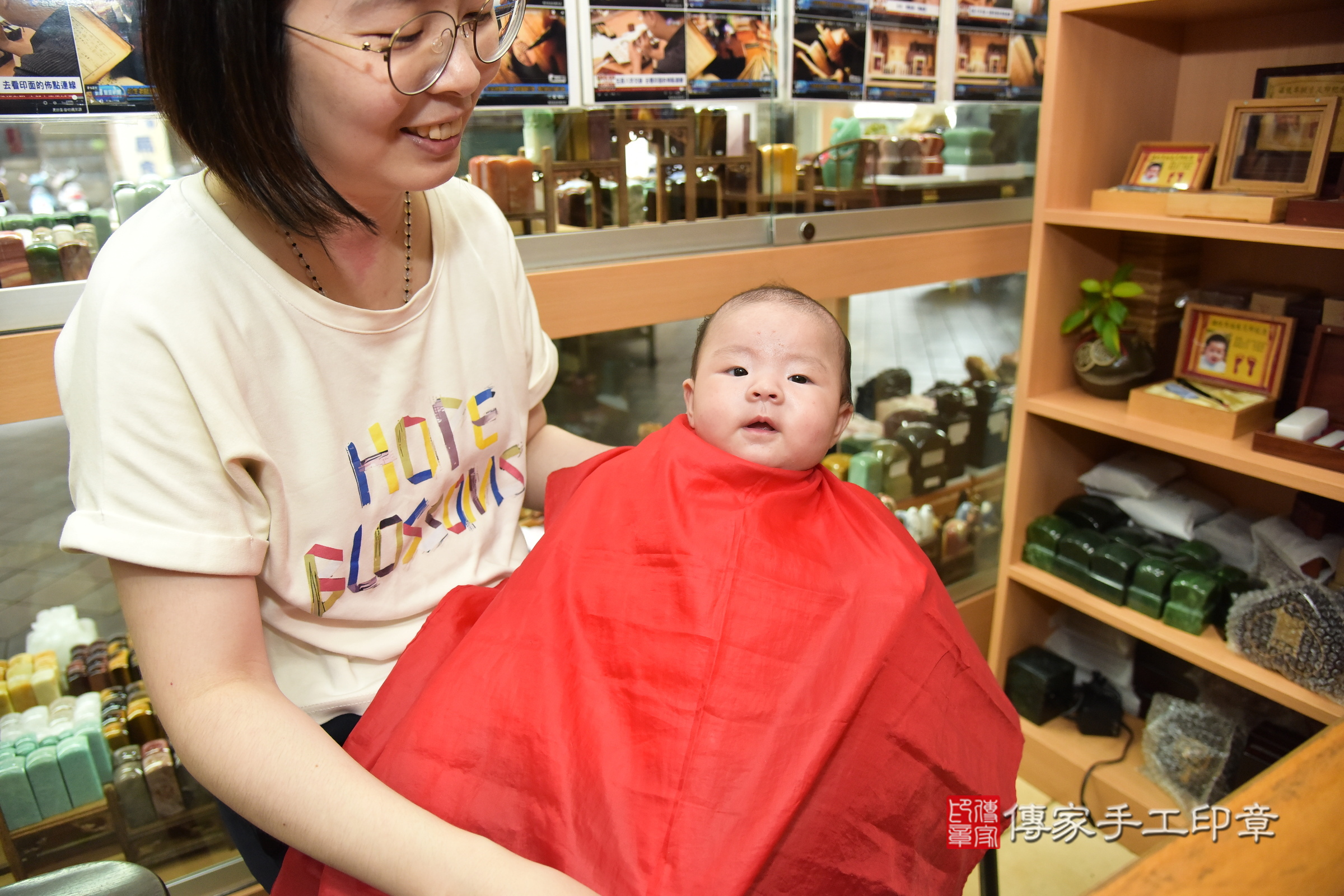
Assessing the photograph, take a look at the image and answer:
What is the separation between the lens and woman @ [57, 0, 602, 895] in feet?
2.52

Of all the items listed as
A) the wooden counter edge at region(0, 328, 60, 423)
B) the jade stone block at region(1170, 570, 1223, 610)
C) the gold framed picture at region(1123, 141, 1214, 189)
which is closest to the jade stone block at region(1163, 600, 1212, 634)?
the jade stone block at region(1170, 570, 1223, 610)

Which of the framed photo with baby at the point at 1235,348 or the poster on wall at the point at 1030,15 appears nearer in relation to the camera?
the framed photo with baby at the point at 1235,348

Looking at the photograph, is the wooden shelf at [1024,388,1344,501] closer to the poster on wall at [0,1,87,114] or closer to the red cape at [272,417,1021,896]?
the red cape at [272,417,1021,896]

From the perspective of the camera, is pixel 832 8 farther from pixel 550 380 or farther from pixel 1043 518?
pixel 1043 518

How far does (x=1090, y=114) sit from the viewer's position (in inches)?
73.5

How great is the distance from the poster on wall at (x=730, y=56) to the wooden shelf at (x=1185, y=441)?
3.22 feet

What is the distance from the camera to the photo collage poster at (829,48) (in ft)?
5.90

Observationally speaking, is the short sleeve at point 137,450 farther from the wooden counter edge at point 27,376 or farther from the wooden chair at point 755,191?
the wooden chair at point 755,191

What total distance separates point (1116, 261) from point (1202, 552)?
0.73 meters

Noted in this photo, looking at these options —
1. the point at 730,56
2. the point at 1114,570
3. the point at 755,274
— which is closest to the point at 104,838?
the point at 755,274

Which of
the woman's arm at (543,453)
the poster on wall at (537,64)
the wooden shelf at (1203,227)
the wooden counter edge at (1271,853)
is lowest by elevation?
the wooden counter edge at (1271,853)

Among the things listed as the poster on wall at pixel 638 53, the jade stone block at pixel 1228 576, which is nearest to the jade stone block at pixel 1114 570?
the jade stone block at pixel 1228 576

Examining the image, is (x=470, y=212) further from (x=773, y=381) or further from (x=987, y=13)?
(x=987, y=13)

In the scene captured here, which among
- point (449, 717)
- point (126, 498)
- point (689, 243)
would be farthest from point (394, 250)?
point (689, 243)
